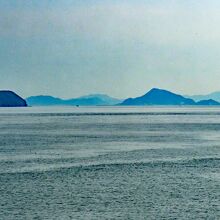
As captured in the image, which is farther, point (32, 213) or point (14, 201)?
point (14, 201)

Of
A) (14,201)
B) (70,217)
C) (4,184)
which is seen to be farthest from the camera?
(4,184)

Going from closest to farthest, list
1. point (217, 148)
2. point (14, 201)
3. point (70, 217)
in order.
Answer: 1. point (70, 217)
2. point (14, 201)
3. point (217, 148)

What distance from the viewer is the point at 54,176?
32906 mm


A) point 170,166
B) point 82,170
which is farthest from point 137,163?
point 82,170

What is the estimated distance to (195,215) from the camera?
72.5 feet

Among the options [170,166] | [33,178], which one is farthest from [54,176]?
[170,166]

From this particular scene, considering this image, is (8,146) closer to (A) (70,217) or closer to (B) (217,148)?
(B) (217,148)

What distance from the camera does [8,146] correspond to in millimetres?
55312

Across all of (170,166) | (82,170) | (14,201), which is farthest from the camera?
(170,166)

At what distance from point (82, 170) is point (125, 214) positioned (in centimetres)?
1373

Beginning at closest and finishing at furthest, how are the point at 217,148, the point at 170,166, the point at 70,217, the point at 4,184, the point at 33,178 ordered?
1. the point at 70,217
2. the point at 4,184
3. the point at 33,178
4. the point at 170,166
5. the point at 217,148

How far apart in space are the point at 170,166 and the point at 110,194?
480 inches

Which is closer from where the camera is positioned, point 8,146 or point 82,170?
point 82,170

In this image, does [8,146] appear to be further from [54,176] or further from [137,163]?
[54,176]
